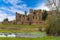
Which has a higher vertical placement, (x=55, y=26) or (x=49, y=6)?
(x=49, y=6)

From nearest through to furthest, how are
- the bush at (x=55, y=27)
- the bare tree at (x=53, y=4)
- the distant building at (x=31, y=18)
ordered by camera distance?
the bush at (x=55, y=27), the bare tree at (x=53, y=4), the distant building at (x=31, y=18)

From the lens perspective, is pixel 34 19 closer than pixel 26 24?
No

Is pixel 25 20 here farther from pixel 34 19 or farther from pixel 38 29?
pixel 38 29

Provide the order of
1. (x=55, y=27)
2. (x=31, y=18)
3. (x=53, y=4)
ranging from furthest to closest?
(x=31, y=18) < (x=53, y=4) < (x=55, y=27)

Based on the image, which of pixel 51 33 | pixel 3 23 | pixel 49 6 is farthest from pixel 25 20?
pixel 51 33

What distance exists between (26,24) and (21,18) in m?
1.59

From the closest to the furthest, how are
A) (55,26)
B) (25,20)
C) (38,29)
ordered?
(55,26)
(38,29)
(25,20)

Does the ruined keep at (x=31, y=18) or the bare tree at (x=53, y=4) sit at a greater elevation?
the bare tree at (x=53, y=4)

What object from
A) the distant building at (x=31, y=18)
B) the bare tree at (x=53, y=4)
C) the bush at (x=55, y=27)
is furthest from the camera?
the distant building at (x=31, y=18)

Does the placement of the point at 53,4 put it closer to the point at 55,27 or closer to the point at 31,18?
the point at 55,27

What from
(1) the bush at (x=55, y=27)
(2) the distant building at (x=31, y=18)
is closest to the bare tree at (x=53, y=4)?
(1) the bush at (x=55, y=27)

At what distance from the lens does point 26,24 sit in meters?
23.9

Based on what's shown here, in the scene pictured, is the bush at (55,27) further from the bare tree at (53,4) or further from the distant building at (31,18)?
the distant building at (31,18)

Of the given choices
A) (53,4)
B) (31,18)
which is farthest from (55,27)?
(31,18)
